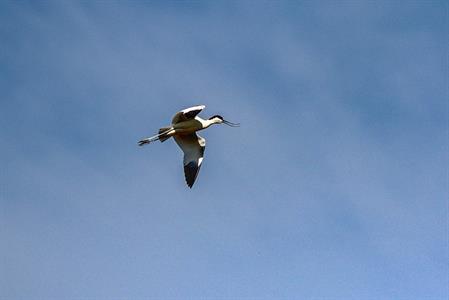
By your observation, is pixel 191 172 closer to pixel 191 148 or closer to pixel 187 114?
pixel 191 148

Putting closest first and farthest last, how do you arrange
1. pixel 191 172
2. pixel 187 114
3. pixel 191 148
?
pixel 187 114, pixel 191 172, pixel 191 148

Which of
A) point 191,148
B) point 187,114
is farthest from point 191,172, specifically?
point 187,114

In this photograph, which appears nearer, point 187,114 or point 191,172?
point 187,114

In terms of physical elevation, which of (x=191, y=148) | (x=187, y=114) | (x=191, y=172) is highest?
(x=191, y=148)

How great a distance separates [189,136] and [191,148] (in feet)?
1.94

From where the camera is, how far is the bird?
33.3m

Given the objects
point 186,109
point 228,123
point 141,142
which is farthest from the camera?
point 228,123

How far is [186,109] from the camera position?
3262 centimetres

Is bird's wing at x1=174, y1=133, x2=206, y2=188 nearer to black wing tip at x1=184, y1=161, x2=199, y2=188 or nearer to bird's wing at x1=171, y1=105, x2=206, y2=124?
black wing tip at x1=184, y1=161, x2=199, y2=188

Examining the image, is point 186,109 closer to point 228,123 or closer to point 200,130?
point 200,130

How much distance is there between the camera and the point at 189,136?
1396 inches

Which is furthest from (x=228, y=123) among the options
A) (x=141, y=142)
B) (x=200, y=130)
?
(x=141, y=142)

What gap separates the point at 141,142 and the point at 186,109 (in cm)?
346

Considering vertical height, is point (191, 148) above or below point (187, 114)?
above
